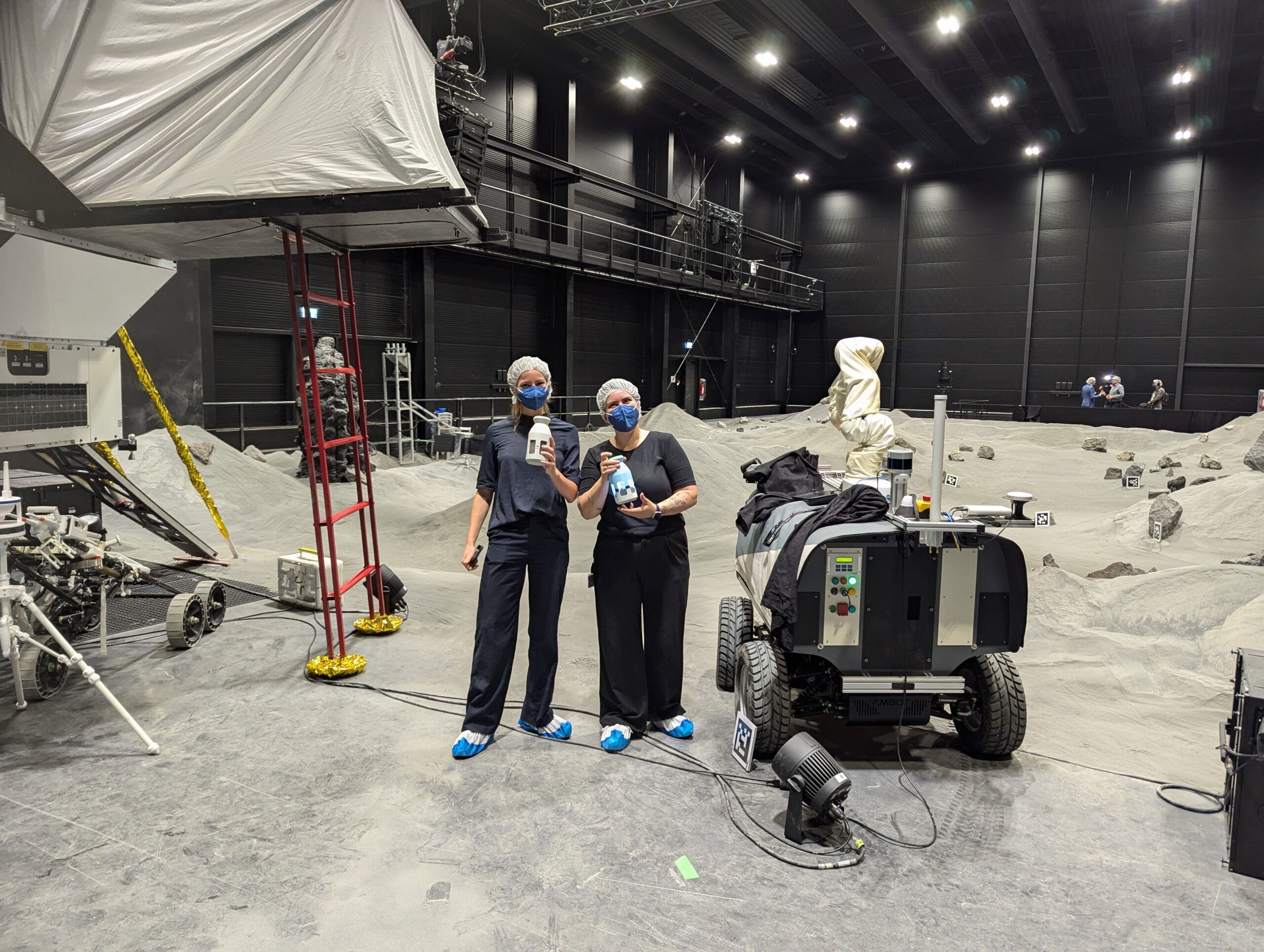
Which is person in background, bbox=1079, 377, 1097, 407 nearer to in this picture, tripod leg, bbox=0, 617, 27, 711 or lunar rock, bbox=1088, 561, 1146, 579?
lunar rock, bbox=1088, 561, 1146, 579

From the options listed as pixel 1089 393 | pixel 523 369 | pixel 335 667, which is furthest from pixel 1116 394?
pixel 335 667

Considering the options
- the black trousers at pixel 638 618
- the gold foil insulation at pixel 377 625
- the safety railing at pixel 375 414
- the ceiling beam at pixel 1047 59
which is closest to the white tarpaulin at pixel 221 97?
the black trousers at pixel 638 618

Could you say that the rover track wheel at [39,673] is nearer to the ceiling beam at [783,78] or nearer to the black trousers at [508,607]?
the black trousers at [508,607]

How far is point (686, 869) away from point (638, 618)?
1.31 m

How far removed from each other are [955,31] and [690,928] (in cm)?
2116

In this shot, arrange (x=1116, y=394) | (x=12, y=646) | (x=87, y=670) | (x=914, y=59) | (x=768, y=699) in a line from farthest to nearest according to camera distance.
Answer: (x=1116, y=394)
(x=914, y=59)
(x=768, y=699)
(x=12, y=646)
(x=87, y=670)

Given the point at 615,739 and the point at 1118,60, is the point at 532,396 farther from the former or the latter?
the point at 1118,60

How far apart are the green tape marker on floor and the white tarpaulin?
3.42 meters

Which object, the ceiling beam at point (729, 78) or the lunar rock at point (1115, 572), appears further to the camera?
the ceiling beam at point (729, 78)

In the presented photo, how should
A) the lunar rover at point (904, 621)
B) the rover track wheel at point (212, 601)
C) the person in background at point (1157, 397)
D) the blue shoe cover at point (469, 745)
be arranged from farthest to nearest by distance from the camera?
the person in background at point (1157, 397)
the rover track wheel at point (212, 601)
the blue shoe cover at point (469, 745)
the lunar rover at point (904, 621)

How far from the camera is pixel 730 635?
4.89 meters

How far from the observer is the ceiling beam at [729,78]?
58.3ft

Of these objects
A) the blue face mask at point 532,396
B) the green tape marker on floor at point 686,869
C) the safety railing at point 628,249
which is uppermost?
the safety railing at point 628,249

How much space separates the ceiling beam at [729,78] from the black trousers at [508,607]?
55.3 ft
